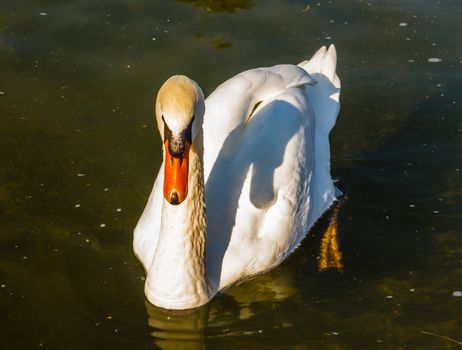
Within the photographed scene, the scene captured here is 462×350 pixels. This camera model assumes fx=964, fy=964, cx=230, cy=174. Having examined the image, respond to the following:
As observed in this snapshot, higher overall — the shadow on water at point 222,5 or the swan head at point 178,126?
the swan head at point 178,126

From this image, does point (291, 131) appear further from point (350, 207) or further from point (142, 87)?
point (142, 87)

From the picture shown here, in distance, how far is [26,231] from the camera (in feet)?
25.0

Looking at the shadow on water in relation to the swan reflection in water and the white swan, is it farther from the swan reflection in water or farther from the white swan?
the swan reflection in water

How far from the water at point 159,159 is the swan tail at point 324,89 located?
0.46 m

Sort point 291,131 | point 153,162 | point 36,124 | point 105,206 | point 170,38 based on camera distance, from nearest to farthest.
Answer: point 291,131 < point 105,206 < point 153,162 < point 36,124 < point 170,38

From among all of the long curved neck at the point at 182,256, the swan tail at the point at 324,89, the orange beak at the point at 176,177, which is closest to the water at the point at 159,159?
the long curved neck at the point at 182,256

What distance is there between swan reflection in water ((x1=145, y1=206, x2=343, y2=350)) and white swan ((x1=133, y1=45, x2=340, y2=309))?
0.28 feet

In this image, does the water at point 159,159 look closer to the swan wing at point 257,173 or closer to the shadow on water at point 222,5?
the shadow on water at point 222,5

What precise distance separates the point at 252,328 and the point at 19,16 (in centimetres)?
614

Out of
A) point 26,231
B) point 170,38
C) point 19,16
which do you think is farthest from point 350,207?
point 19,16

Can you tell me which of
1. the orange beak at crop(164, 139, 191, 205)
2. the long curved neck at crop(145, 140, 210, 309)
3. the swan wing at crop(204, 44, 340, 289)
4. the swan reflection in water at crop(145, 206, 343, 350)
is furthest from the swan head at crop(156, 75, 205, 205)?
the swan reflection in water at crop(145, 206, 343, 350)

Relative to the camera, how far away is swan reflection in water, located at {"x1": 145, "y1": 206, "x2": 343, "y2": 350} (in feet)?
21.3

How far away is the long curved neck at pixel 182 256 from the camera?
6.53 meters

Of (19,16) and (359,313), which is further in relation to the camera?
(19,16)
